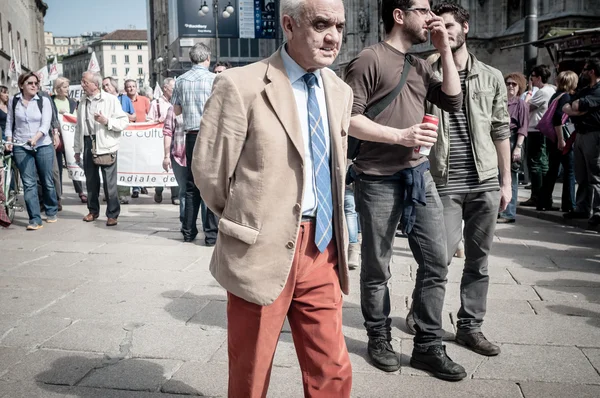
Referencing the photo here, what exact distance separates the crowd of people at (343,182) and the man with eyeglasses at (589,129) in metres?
3.49

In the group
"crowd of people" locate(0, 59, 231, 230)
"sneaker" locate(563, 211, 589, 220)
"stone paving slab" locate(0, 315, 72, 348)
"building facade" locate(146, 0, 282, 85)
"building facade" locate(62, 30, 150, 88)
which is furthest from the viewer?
"building facade" locate(62, 30, 150, 88)

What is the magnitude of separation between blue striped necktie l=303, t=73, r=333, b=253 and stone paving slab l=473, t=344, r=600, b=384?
1616 millimetres

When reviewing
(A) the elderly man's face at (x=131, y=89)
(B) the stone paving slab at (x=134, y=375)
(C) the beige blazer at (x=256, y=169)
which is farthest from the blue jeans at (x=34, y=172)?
(C) the beige blazer at (x=256, y=169)

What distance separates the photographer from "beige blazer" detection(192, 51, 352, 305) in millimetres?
2467

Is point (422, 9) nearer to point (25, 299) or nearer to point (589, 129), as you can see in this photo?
point (25, 299)

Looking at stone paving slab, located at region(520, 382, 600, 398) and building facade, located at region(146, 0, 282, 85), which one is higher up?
building facade, located at region(146, 0, 282, 85)

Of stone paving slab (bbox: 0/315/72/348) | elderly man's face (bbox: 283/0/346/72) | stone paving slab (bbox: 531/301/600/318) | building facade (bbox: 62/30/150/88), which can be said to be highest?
building facade (bbox: 62/30/150/88)

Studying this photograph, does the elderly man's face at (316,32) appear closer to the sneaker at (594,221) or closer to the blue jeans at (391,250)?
the blue jeans at (391,250)

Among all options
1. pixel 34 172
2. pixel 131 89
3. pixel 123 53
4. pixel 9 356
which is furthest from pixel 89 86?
pixel 123 53

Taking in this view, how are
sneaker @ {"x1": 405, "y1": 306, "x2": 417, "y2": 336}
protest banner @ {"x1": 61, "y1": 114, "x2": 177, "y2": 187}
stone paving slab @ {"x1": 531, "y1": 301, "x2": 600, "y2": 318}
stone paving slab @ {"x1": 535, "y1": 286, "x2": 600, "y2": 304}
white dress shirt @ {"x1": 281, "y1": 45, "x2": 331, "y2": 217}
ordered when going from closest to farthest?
white dress shirt @ {"x1": 281, "y1": 45, "x2": 331, "y2": 217} < sneaker @ {"x1": 405, "y1": 306, "x2": 417, "y2": 336} < stone paving slab @ {"x1": 531, "y1": 301, "x2": 600, "y2": 318} < stone paving slab @ {"x1": 535, "y1": 286, "x2": 600, "y2": 304} < protest banner @ {"x1": 61, "y1": 114, "x2": 177, "y2": 187}

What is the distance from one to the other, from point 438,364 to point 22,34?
5452cm

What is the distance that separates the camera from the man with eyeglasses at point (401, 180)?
11.7 feet

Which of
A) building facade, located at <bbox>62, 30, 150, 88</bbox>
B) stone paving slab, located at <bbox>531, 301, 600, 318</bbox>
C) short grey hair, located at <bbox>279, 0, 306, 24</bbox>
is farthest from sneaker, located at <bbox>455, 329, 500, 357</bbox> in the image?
building facade, located at <bbox>62, 30, 150, 88</bbox>

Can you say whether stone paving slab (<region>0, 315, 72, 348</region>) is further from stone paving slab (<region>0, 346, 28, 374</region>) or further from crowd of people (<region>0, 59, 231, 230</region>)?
crowd of people (<region>0, 59, 231, 230</region>)
